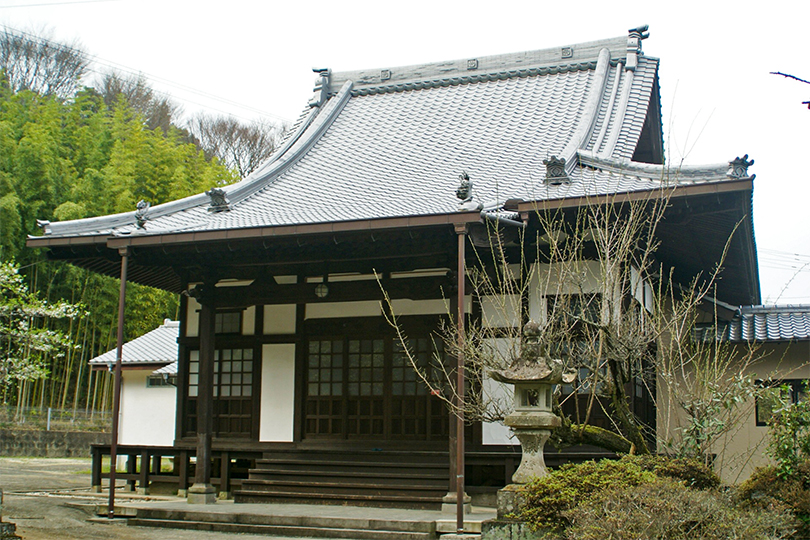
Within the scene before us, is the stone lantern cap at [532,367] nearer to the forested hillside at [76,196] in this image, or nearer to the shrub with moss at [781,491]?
the shrub with moss at [781,491]

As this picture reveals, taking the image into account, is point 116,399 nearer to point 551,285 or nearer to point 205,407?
point 205,407

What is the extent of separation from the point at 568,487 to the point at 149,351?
15.1m

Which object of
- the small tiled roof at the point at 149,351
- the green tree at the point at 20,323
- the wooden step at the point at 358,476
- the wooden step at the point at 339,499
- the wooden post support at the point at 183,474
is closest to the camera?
the wooden step at the point at 339,499

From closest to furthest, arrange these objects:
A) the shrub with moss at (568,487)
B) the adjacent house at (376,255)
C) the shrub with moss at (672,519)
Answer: the shrub with moss at (672,519) → the shrub with moss at (568,487) → the adjacent house at (376,255)

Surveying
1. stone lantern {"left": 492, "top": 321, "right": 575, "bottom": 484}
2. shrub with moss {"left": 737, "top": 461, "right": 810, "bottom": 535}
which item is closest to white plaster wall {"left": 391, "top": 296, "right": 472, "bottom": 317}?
stone lantern {"left": 492, "top": 321, "right": 575, "bottom": 484}

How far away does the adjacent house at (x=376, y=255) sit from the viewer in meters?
11.0

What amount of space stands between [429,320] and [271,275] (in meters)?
2.53

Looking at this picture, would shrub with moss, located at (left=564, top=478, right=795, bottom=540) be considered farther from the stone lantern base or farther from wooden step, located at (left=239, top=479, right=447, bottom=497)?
wooden step, located at (left=239, top=479, right=447, bottom=497)

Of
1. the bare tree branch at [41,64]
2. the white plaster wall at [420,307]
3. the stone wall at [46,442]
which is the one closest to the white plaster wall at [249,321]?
the white plaster wall at [420,307]

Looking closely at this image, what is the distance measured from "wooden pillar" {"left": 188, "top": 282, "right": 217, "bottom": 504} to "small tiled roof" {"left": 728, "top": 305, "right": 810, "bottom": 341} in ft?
28.0

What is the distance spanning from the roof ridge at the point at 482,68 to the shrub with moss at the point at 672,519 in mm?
10430

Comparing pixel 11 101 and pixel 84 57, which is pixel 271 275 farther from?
pixel 84 57

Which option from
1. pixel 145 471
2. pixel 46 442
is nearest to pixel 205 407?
pixel 145 471

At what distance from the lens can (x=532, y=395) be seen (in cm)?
877
